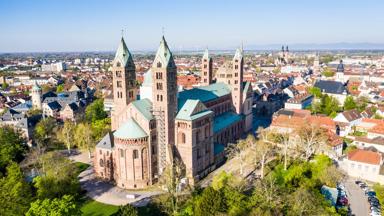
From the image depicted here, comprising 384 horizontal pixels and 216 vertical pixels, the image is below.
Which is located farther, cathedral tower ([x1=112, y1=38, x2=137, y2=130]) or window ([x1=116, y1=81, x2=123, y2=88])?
window ([x1=116, y1=81, x2=123, y2=88])

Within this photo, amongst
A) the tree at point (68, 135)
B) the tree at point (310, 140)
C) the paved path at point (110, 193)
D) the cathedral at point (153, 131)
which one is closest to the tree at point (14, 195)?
the paved path at point (110, 193)

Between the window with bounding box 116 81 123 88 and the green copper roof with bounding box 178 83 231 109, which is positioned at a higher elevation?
the window with bounding box 116 81 123 88

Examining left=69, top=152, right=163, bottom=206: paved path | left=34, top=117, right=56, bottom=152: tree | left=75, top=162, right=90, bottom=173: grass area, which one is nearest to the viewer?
left=69, top=152, right=163, bottom=206: paved path

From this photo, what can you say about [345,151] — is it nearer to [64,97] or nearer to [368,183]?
[368,183]

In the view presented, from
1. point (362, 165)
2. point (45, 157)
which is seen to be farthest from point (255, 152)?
point (45, 157)

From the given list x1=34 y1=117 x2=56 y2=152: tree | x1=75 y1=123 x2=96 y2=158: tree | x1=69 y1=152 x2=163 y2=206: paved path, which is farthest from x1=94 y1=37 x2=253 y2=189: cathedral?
x1=34 y1=117 x2=56 y2=152: tree

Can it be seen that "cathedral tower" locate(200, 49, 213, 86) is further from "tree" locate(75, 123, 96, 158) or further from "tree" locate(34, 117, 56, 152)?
"tree" locate(34, 117, 56, 152)

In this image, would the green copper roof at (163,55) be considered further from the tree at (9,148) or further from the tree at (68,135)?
the tree at (68,135)
